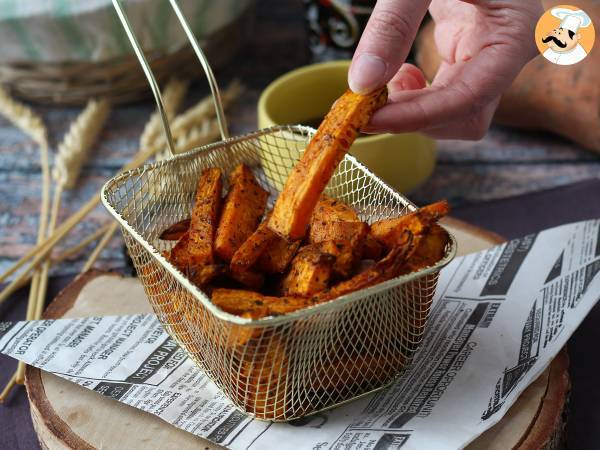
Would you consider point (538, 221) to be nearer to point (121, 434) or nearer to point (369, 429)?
A: point (369, 429)

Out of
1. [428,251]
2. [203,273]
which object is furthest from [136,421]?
[428,251]

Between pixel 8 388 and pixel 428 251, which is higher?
pixel 428 251

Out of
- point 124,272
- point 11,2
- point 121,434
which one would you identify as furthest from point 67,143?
point 121,434

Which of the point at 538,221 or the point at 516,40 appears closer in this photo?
the point at 516,40

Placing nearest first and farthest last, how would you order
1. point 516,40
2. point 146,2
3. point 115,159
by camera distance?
point 516,40
point 146,2
point 115,159

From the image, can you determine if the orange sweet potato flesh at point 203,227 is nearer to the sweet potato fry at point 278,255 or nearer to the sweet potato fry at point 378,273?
the sweet potato fry at point 278,255

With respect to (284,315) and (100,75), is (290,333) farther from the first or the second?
(100,75)

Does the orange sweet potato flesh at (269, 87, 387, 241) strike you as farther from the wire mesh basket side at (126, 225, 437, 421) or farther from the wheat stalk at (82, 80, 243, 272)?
the wheat stalk at (82, 80, 243, 272)
